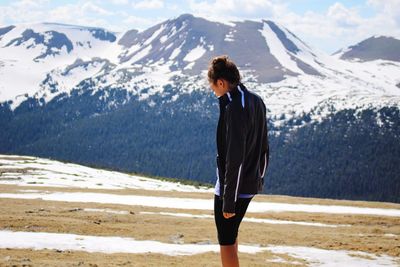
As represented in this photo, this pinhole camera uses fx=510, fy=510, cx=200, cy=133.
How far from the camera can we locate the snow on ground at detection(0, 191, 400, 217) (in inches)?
1480

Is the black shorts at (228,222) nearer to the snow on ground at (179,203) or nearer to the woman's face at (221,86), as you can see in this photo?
the woman's face at (221,86)

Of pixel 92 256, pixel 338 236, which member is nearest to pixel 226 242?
pixel 92 256

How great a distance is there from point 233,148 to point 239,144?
12 cm

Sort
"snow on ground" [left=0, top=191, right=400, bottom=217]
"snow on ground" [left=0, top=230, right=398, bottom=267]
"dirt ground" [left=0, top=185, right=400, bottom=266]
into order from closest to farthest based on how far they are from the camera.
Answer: "dirt ground" [left=0, top=185, right=400, bottom=266] < "snow on ground" [left=0, top=230, right=398, bottom=267] < "snow on ground" [left=0, top=191, right=400, bottom=217]

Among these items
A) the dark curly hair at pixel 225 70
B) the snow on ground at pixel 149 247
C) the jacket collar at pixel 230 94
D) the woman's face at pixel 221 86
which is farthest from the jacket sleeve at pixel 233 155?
the snow on ground at pixel 149 247

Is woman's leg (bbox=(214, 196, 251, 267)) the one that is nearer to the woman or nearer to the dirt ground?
the woman

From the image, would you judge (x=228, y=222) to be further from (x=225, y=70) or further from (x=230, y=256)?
(x=225, y=70)

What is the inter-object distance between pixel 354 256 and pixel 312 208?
23173 mm

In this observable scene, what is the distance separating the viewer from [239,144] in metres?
8.72

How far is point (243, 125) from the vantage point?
8.80 meters

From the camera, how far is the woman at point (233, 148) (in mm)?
8742

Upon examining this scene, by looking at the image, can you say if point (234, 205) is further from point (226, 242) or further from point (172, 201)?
point (172, 201)

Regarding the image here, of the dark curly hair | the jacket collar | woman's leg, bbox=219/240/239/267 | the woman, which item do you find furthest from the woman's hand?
the dark curly hair

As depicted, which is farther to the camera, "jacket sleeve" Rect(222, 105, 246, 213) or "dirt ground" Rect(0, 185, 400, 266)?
"dirt ground" Rect(0, 185, 400, 266)
